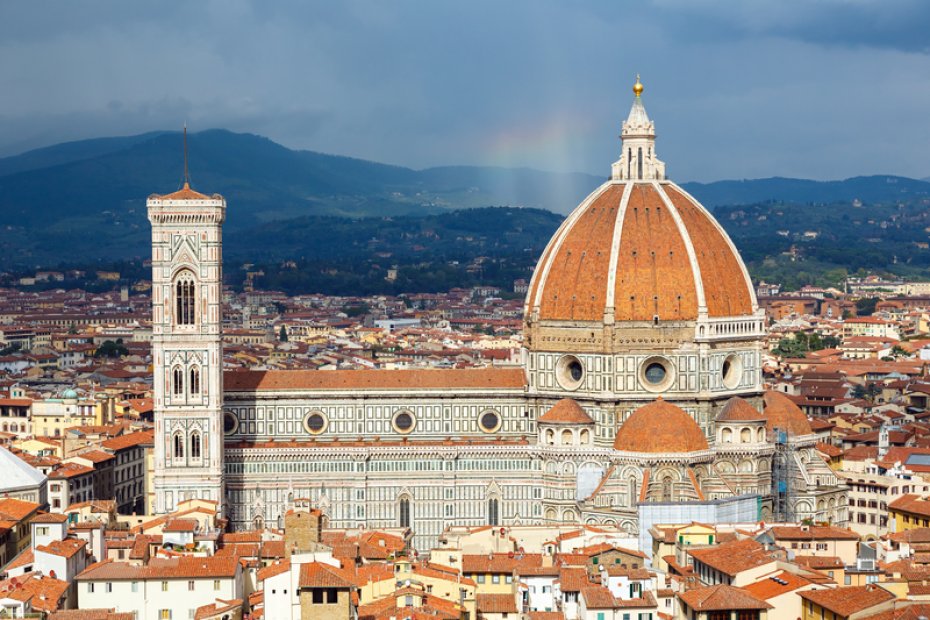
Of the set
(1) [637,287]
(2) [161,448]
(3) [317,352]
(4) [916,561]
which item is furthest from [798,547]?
(3) [317,352]

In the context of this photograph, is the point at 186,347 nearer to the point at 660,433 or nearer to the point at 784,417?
the point at 660,433


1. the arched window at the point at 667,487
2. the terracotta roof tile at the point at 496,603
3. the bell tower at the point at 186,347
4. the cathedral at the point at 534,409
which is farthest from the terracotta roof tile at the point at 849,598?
the bell tower at the point at 186,347

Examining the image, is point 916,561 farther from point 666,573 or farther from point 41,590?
point 41,590

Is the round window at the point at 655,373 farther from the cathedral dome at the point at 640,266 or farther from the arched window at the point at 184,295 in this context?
the arched window at the point at 184,295

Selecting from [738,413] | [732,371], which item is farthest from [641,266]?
[738,413]

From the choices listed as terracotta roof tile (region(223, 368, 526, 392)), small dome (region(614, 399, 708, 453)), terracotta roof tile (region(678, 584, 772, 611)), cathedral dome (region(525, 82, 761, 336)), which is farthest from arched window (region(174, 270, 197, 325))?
terracotta roof tile (region(678, 584, 772, 611))
